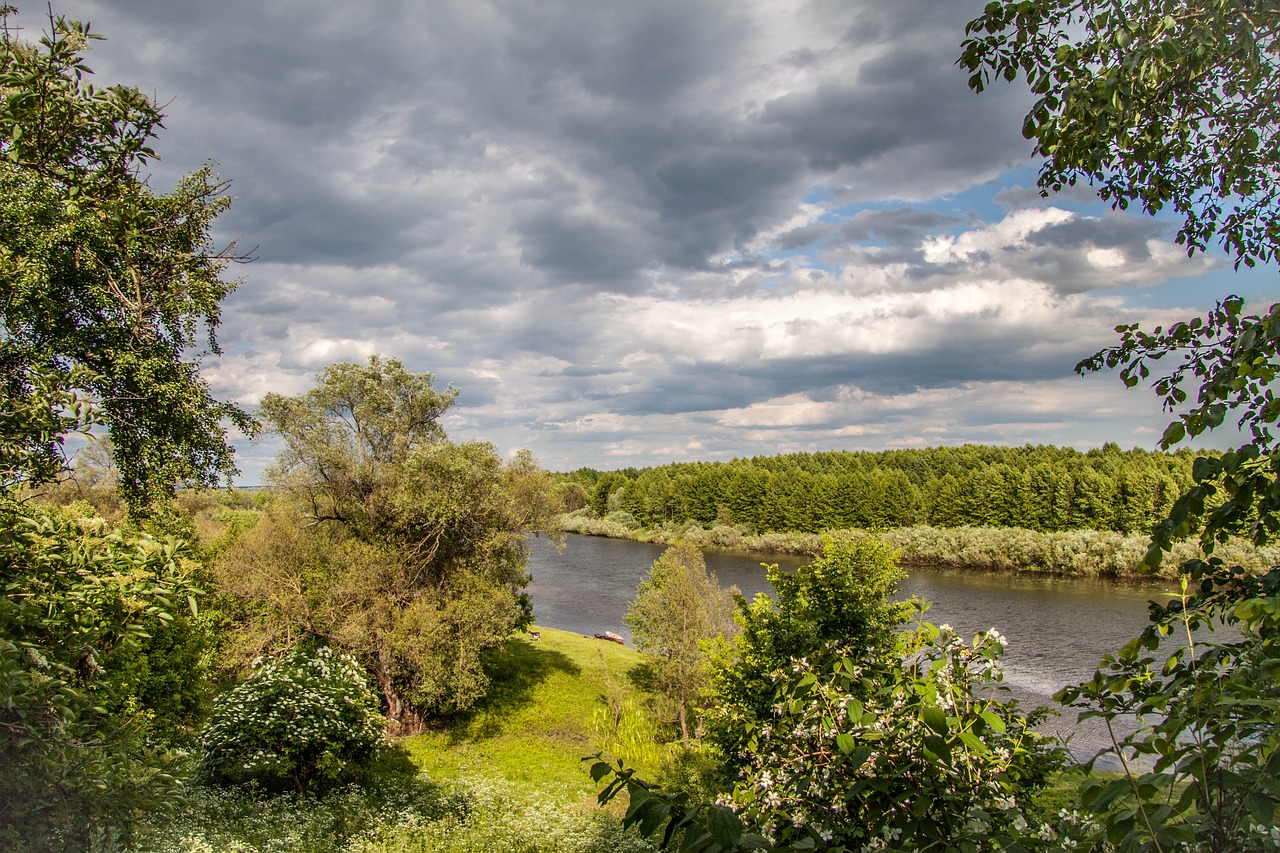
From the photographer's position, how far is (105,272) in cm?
743

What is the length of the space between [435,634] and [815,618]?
14.0 meters

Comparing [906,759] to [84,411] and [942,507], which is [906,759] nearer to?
[84,411]

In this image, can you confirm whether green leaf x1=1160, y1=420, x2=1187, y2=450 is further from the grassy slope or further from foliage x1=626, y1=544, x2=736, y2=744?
foliage x1=626, y1=544, x2=736, y2=744

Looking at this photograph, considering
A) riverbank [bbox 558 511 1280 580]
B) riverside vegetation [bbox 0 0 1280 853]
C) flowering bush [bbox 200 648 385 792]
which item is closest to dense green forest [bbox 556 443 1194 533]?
riverbank [bbox 558 511 1280 580]

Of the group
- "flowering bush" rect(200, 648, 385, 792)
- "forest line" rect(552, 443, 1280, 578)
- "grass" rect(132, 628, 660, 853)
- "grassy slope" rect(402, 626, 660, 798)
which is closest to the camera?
"grass" rect(132, 628, 660, 853)

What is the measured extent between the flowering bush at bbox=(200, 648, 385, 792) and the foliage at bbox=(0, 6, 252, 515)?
31.9ft

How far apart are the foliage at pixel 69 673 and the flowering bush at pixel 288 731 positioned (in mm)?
11085

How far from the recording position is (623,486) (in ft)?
371

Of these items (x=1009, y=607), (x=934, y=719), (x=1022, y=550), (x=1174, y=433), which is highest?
(x=1174, y=433)

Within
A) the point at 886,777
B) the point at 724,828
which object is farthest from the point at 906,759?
the point at 724,828

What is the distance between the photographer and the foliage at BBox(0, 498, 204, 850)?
13.2 feet

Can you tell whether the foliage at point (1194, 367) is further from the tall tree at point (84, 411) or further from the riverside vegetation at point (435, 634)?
the tall tree at point (84, 411)

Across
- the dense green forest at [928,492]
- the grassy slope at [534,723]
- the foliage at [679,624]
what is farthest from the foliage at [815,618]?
the dense green forest at [928,492]

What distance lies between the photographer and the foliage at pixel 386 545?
2152 centimetres
